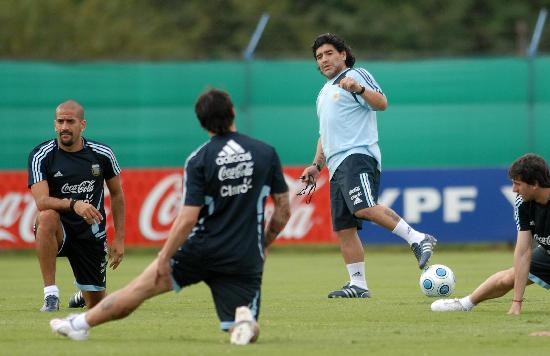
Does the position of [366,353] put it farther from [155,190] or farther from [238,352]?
[155,190]

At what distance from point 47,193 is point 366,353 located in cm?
413

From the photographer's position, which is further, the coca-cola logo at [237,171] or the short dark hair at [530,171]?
the short dark hair at [530,171]

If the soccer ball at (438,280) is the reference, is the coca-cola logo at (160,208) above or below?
above

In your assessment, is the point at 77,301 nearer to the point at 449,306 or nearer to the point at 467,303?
the point at 449,306

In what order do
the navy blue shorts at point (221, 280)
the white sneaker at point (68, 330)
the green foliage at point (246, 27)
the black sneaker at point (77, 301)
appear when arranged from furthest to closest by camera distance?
the green foliage at point (246, 27) → the black sneaker at point (77, 301) → the white sneaker at point (68, 330) → the navy blue shorts at point (221, 280)

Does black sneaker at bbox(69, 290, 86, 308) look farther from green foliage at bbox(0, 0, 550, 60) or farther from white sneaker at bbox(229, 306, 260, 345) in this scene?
green foliage at bbox(0, 0, 550, 60)

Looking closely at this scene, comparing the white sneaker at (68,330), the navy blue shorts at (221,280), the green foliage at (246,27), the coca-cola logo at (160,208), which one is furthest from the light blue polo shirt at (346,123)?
the green foliage at (246,27)

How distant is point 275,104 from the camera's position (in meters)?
21.3

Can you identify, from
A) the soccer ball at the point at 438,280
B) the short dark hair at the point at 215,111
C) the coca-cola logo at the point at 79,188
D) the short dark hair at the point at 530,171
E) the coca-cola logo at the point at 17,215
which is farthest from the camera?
the coca-cola logo at the point at 17,215

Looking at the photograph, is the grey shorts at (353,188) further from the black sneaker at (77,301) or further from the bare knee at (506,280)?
the black sneaker at (77,301)

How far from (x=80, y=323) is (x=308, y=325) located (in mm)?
2004

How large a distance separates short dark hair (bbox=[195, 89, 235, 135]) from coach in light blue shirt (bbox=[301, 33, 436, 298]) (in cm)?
359

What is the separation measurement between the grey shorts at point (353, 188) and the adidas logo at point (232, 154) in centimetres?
378

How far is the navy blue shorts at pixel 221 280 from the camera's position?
8570 millimetres
